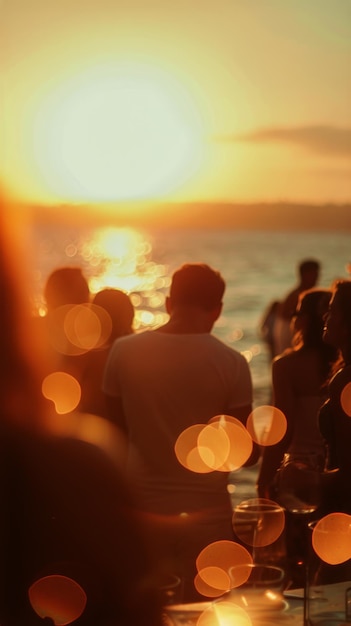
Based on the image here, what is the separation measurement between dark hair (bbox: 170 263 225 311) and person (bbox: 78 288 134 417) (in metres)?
1.11

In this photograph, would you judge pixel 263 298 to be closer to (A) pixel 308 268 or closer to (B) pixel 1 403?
(A) pixel 308 268

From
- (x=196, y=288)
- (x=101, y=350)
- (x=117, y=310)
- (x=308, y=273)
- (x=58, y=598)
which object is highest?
(x=308, y=273)

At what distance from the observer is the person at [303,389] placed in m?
5.10

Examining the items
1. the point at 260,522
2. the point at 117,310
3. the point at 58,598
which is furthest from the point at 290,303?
the point at 58,598

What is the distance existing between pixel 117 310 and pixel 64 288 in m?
0.45

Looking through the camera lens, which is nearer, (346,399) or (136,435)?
(346,399)

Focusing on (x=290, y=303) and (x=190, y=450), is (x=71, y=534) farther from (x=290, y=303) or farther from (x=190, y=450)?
(x=290, y=303)

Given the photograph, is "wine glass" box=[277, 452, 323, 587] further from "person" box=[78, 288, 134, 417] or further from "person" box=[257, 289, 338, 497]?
"person" box=[78, 288, 134, 417]

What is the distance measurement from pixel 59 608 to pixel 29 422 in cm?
34

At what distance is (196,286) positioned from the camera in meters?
4.25

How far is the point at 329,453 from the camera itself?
3996 millimetres

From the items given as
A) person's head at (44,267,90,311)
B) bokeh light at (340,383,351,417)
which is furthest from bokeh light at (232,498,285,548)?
person's head at (44,267,90,311)

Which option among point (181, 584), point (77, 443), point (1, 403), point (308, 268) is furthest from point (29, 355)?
point (308, 268)

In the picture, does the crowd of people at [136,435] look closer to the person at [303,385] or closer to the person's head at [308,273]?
the person at [303,385]
